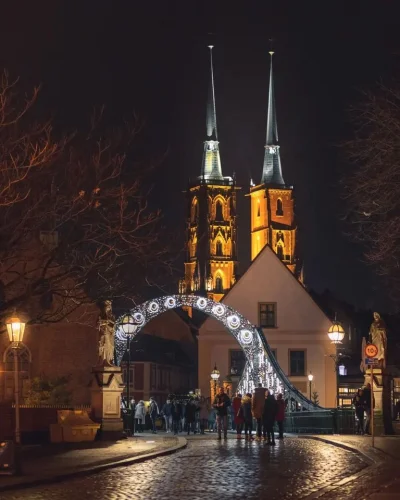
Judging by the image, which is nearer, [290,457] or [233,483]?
[233,483]

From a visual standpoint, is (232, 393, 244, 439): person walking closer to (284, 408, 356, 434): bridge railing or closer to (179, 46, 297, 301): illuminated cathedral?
(284, 408, 356, 434): bridge railing

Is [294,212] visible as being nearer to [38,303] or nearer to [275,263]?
[275,263]

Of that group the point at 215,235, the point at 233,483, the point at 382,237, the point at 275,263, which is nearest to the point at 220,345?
the point at 275,263

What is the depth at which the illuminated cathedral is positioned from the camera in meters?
162

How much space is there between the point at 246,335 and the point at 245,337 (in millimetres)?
125

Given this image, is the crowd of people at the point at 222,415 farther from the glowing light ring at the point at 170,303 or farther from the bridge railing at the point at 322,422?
the glowing light ring at the point at 170,303

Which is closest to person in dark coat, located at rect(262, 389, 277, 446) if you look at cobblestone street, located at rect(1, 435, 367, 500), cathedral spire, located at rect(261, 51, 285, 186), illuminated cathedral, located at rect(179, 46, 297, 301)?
cobblestone street, located at rect(1, 435, 367, 500)

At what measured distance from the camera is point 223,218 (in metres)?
165

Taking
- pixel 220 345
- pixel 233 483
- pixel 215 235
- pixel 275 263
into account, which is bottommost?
pixel 233 483

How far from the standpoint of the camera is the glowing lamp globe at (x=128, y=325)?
43781mm

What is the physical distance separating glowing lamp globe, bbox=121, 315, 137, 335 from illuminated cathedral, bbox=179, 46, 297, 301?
4445 inches

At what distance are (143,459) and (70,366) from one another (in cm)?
3331

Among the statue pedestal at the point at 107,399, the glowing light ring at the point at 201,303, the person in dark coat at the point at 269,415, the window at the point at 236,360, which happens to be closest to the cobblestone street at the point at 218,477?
the person in dark coat at the point at 269,415

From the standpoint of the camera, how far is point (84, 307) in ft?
192
